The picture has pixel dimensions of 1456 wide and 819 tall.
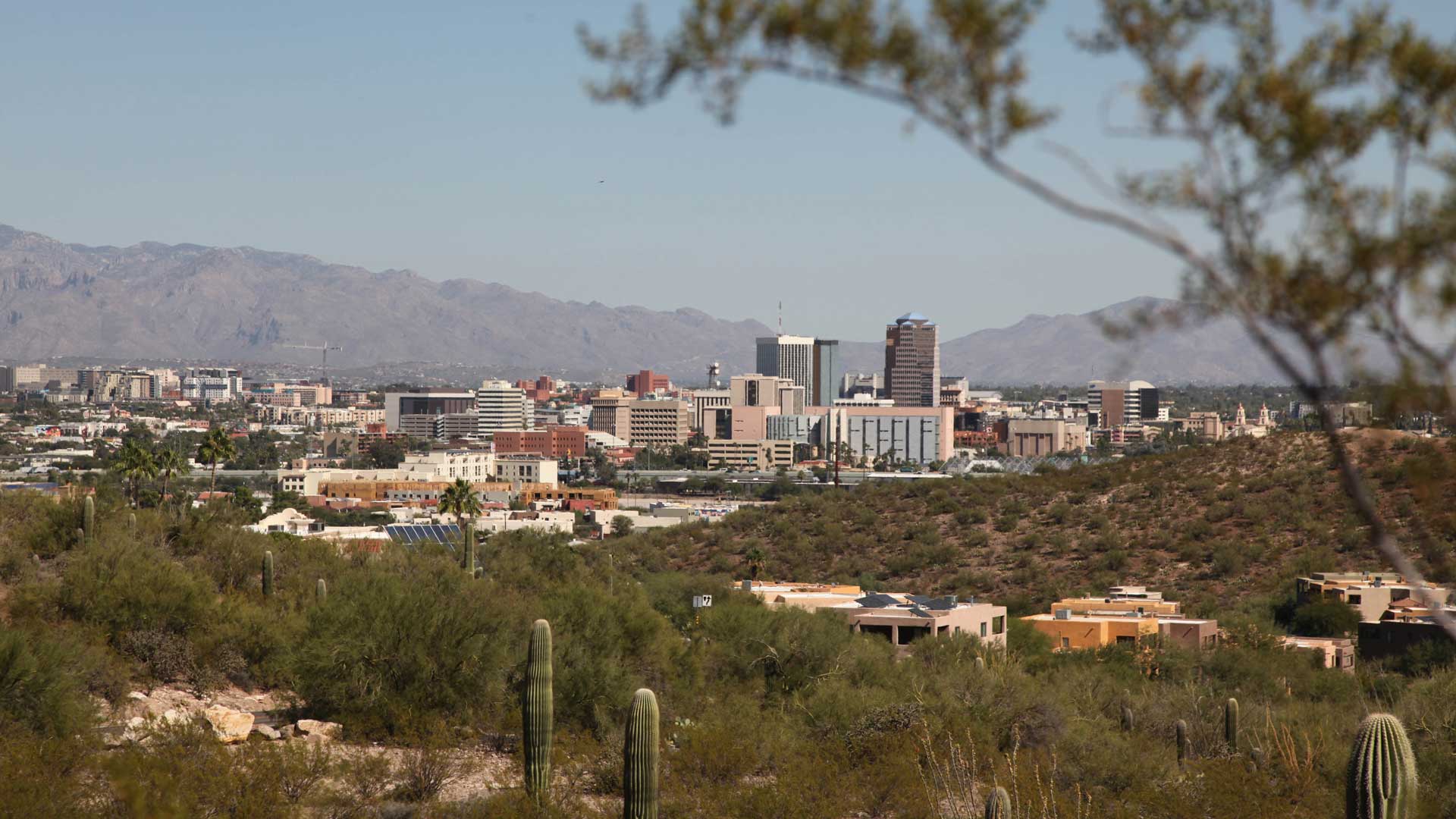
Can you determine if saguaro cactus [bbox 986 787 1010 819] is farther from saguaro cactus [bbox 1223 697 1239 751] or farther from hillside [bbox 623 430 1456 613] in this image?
hillside [bbox 623 430 1456 613]

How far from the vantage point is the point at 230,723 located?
18109 mm

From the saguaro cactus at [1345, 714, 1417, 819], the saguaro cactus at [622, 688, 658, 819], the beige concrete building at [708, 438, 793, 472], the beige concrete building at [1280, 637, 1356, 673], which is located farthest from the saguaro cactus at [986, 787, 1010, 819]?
the beige concrete building at [708, 438, 793, 472]

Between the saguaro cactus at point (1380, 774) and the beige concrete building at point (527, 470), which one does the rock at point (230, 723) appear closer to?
the saguaro cactus at point (1380, 774)

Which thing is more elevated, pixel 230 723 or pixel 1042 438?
pixel 230 723

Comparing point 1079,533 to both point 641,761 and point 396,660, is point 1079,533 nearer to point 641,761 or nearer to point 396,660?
point 396,660

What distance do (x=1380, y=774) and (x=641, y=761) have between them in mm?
5624

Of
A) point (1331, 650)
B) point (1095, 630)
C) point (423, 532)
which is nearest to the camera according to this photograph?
point (1331, 650)

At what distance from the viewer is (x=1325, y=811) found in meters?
16.6

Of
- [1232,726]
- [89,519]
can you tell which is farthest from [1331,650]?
[89,519]

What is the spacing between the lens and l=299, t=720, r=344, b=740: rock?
18.6 metres

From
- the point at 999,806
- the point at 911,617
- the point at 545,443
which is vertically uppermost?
the point at 999,806

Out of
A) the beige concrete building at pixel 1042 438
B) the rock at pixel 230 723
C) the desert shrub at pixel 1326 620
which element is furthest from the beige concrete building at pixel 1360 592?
the beige concrete building at pixel 1042 438

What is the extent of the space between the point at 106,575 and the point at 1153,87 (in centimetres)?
1934

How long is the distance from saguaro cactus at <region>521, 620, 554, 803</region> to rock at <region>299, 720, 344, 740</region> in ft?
12.6
